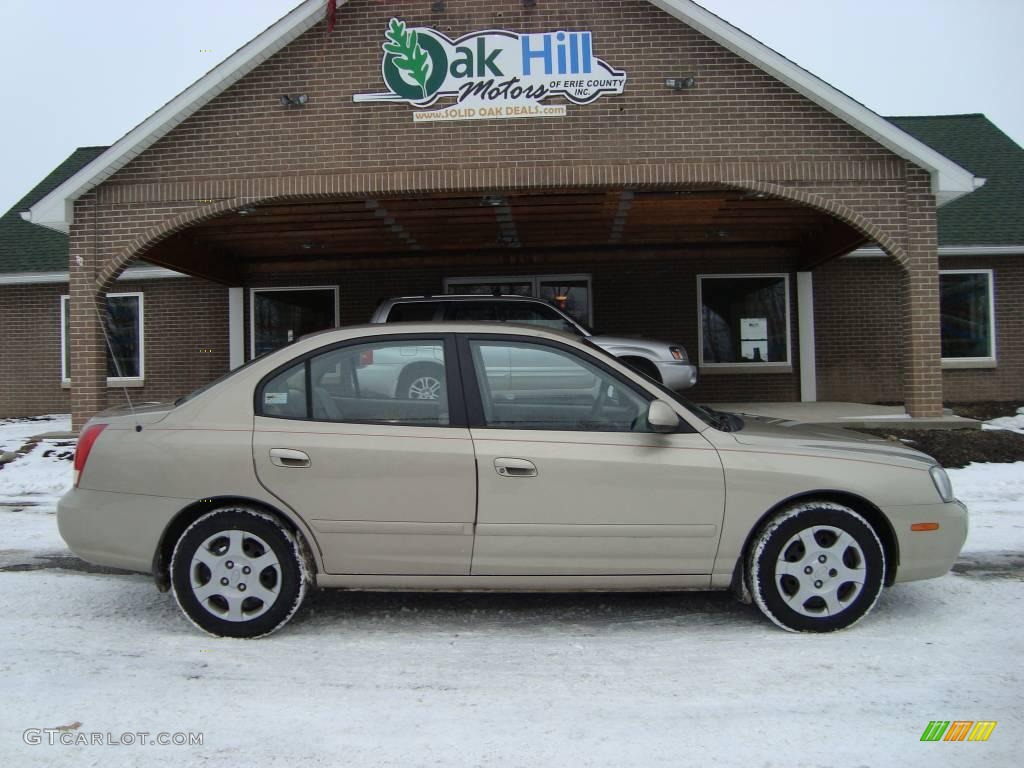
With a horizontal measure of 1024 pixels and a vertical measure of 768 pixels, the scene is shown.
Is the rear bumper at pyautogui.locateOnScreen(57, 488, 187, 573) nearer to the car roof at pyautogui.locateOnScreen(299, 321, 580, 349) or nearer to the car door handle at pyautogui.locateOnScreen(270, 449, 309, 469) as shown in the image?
the car door handle at pyautogui.locateOnScreen(270, 449, 309, 469)

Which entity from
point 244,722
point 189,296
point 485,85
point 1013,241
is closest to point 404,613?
point 244,722

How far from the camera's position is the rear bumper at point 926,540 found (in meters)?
4.31

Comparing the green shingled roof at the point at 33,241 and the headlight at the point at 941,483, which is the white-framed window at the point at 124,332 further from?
the headlight at the point at 941,483

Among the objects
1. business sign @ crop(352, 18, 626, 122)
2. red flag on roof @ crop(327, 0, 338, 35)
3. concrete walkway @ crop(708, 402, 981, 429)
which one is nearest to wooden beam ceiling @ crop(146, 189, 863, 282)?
business sign @ crop(352, 18, 626, 122)

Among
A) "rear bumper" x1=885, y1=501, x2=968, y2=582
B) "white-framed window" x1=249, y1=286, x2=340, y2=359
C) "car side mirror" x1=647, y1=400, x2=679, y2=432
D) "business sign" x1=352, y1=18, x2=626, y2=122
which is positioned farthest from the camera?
"white-framed window" x1=249, y1=286, x2=340, y2=359

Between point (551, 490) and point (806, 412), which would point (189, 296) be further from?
point (551, 490)

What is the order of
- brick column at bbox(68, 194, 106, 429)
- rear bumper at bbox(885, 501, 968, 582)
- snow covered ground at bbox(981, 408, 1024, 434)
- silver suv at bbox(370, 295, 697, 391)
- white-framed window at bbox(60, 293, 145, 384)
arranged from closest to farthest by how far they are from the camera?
rear bumper at bbox(885, 501, 968, 582) < brick column at bbox(68, 194, 106, 429) < silver suv at bbox(370, 295, 697, 391) < snow covered ground at bbox(981, 408, 1024, 434) < white-framed window at bbox(60, 293, 145, 384)

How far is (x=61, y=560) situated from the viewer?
6008mm

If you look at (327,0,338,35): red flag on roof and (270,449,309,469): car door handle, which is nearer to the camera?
(270,449,309,469): car door handle

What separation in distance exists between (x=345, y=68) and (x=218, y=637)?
7551 mm

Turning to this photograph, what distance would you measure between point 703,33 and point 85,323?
831cm

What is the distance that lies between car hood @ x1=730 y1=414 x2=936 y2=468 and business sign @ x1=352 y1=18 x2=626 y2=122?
20.6 ft

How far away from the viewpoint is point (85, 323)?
10438mm

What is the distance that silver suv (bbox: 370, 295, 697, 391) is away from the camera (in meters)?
11.0
